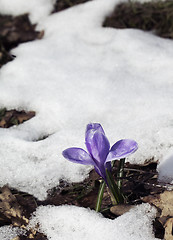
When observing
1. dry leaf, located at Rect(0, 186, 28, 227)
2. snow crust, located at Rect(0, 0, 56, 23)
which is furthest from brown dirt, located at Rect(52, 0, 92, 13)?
dry leaf, located at Rect(0, 186, 28, 227)

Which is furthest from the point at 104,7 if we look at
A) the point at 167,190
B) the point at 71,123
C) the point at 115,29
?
the point at 167,190

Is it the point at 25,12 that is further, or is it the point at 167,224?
the point at 25,12

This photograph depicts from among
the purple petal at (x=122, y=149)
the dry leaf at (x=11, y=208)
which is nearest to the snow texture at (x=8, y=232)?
the dry leaf at (x=11, y=208)

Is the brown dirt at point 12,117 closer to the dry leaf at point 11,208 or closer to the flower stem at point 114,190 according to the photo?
the dry leaf at point 11,208

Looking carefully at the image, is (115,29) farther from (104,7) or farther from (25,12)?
(25,12)

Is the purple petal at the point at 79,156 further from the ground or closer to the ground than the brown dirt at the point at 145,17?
further from the ground

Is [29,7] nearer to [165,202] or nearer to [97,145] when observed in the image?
[97,145]

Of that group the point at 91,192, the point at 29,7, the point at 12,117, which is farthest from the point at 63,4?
the point at 91,192
